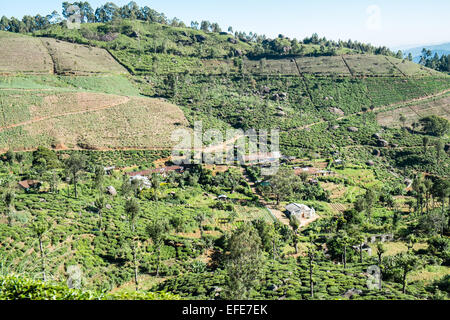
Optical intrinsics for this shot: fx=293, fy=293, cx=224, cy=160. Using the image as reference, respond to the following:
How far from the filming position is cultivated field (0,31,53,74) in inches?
3696

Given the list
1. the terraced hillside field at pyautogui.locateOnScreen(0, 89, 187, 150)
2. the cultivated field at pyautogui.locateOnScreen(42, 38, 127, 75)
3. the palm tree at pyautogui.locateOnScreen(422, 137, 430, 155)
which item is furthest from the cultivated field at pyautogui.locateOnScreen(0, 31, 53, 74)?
the palm tree at pyautogui.locateOnScreen(422, 137, 430, 155)

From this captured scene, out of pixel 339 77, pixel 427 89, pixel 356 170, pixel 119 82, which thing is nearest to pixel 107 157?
pixel 119 82

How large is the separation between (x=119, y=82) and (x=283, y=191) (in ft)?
245

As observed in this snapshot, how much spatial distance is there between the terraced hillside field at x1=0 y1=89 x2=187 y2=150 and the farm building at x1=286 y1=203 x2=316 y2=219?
1405 inches

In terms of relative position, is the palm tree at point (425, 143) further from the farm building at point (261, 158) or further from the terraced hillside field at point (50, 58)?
the terraced hillside field at point (50, 58)

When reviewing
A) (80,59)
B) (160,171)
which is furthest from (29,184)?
(80,59)

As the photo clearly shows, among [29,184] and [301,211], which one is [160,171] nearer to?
[29,184]

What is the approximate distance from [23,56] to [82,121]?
53671 mm

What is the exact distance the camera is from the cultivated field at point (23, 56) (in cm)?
9388

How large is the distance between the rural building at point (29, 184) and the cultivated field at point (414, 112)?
312 feet

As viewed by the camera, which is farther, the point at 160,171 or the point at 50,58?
the point at 50,58

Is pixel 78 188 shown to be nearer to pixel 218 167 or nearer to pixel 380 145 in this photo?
pixel 218 167

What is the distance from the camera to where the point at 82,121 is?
72.9 m

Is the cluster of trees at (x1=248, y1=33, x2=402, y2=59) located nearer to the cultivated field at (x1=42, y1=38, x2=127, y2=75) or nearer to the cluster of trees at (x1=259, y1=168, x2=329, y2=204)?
the cultivated field at (x1=42, y1=38, x2=127, y2=75)
